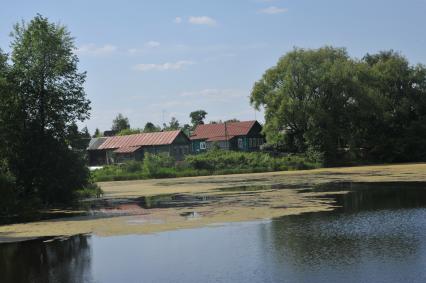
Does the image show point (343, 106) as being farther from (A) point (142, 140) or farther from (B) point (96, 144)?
(B) point (96, 144)

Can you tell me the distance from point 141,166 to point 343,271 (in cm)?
5663

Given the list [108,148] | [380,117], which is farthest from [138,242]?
[108,148]

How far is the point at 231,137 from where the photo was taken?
93188mm

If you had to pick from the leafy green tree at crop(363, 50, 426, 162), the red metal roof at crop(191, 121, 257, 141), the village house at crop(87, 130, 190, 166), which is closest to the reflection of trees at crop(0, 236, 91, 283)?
the leafy green tree at crop(363, 50, 426, 162)

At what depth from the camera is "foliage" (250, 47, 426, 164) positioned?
236 ft

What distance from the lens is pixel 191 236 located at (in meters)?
18.4

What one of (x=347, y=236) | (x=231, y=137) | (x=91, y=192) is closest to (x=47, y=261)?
(x=347, y=236)

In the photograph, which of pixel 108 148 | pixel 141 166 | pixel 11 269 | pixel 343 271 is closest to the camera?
pixel 343 271

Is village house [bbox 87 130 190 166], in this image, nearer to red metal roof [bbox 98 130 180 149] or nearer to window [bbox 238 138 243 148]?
red metal roof [bbox 98 130 180 149]

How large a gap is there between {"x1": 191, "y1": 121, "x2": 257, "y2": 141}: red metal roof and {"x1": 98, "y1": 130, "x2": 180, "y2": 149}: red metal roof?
9.96m

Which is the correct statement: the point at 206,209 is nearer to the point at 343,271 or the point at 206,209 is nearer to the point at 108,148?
the point at 343,271

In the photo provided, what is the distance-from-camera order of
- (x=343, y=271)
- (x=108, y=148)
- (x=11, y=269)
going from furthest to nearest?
1. (x=108, y=148)
2. (x=11, y=269)
3. (x=343, y=271)

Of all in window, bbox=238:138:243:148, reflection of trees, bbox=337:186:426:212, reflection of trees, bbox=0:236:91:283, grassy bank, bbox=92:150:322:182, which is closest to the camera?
reflection of trees, bbox=0:236:91:283

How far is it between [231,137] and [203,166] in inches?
1005
